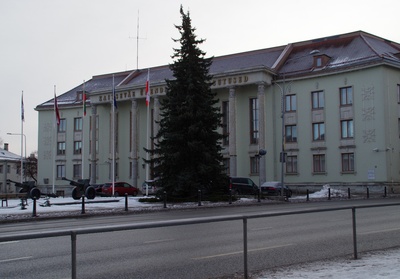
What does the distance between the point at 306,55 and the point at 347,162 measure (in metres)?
14.3

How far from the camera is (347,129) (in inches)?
2104

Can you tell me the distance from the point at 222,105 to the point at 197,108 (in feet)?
85.4

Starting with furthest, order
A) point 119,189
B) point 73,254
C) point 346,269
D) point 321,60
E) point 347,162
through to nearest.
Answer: point 321,60, point 119,189, point 347,162, point 346,269, point 73,254

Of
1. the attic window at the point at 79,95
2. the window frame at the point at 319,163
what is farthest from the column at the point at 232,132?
the attic window at the point at 79,95

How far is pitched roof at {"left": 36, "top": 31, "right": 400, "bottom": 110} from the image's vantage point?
176ft

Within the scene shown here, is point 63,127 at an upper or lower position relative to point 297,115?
upper

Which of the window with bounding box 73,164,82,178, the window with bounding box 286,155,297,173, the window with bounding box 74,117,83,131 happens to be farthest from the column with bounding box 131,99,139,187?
the window with bounding box 286,155,297,173

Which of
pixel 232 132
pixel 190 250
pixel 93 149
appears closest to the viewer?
pixel 190 250

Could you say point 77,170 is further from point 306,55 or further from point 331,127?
point 331,127

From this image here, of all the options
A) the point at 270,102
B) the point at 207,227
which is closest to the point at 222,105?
the point at 270,102

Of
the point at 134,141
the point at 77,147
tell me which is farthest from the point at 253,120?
the point at 77,147

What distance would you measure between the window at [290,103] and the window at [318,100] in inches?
93.7

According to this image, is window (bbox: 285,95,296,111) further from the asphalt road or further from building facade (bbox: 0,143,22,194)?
building facade (bbox: 0,143,22,194)

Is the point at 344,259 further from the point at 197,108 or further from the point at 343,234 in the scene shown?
the point at 197,108
